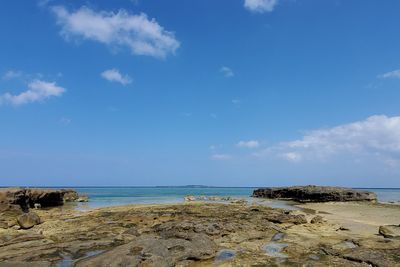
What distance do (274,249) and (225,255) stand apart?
96.7 inches

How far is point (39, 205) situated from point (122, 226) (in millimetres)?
32840

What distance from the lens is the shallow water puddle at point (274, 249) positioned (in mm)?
15102

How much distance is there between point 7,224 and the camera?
25.5 meters

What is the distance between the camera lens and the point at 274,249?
16359 mm

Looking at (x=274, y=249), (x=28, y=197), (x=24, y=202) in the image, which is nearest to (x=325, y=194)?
(x=28, y=197)

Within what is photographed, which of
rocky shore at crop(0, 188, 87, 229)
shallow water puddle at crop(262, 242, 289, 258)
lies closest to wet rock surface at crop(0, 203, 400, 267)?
shallow water puddle at crop(262, 242, 289, 258)

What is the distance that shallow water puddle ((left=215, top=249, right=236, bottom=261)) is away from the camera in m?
14.7

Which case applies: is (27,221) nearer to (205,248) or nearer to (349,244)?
(205,248)

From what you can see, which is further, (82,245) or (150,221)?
(150,221)

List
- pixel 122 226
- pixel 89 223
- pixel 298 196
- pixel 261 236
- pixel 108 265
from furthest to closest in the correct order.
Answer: pixel 298 196
pixel 89 223
pixel 122 226
pixel 261 236
pixel 108 265

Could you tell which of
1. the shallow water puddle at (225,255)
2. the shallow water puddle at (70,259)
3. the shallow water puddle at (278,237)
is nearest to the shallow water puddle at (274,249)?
the shallow water puddle at (278,237)

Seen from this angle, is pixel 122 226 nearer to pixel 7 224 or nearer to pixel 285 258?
pixel 7 224

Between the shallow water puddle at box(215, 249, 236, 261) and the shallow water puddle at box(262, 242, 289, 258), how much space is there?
1.47 m

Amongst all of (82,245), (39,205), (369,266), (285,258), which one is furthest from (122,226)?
(39,205)
